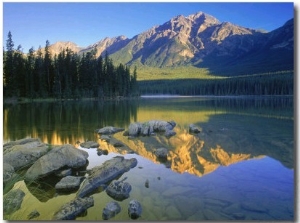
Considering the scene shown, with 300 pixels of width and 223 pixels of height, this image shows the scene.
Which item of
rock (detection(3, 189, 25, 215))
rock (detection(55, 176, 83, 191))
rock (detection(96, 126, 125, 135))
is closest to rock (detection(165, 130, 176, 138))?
rock (detection(96, 126, 125, 135))

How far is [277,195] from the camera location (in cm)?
366

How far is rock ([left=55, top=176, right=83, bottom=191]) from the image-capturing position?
Result: 151 inches

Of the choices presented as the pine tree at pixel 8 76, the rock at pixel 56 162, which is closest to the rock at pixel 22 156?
the rock at pixel 56 162

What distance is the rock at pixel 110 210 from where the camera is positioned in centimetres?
331

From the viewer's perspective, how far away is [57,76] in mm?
14766

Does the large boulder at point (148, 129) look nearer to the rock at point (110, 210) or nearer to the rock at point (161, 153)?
the rock at point (161, 153)

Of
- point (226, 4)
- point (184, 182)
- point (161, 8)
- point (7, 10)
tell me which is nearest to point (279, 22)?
point (226, 4)

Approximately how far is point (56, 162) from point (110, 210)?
A: 1.44 meters

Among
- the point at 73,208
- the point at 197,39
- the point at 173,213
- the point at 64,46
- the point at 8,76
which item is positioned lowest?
the point at 173,213

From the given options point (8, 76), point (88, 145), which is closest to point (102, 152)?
point (88, 145)

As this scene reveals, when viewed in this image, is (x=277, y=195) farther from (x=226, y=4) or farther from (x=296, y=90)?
(x=226, y=4)

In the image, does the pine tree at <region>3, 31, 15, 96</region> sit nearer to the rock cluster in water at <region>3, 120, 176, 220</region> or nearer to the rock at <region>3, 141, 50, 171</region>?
the rock cluster in water at <region>3, 120, 176, 220</region>

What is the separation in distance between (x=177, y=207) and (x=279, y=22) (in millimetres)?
2831

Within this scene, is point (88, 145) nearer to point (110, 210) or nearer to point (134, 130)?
point (134, 130)
